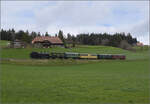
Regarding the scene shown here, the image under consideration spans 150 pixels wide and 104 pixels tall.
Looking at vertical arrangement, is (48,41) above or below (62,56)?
above

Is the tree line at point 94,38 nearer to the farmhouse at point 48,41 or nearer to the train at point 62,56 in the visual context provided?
the farmhouse at point 48,41

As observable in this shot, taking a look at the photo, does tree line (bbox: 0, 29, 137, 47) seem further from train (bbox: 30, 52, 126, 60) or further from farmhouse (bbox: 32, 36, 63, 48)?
train (bbox: 30, 52, 126, 60)

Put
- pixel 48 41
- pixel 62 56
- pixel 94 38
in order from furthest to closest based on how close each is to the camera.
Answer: pixel 94 38 → pixel 48 41 → pixel 62 56

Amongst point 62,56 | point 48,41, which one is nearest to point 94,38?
point 48,41

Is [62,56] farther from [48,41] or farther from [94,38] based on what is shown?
[94,38]

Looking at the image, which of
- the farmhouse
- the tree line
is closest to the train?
the farmhouse

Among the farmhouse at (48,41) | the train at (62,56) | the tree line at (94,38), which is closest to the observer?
the train at (62,56)

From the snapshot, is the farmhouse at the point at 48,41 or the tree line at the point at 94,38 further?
the tree line at the point at 94,38

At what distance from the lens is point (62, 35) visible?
120 m

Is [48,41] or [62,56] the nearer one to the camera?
[62,56]

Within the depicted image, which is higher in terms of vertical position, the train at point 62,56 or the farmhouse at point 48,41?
the farmhouse at point 48,41

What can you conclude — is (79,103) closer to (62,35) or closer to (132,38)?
(62,35)

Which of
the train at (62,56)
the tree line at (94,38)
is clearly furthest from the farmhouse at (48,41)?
the train at (62,56)

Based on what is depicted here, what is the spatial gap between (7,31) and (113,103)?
472 ft
